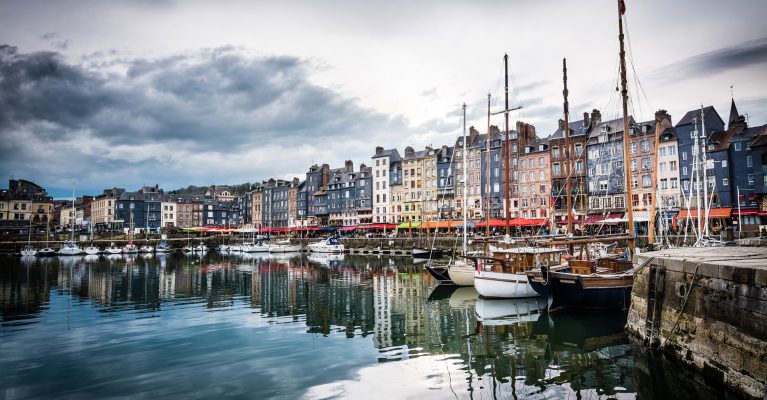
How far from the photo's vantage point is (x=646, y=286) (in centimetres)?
1433

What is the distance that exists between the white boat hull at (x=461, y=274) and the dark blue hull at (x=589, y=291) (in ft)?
30.5

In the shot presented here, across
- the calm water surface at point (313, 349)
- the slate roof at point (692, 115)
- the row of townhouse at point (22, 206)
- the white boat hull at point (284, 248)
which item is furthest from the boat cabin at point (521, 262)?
the row of townhouse at point (22, 206)

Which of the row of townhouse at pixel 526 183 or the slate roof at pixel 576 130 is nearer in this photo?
the row of townhouse at pixel 526 183

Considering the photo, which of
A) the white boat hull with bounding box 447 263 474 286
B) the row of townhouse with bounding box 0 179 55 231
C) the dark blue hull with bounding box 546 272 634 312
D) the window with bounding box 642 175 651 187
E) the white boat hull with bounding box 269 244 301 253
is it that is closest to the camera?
the dark blue hull with bounding box 546 272 634 312

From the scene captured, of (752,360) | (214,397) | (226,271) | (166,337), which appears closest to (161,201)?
(226,271)

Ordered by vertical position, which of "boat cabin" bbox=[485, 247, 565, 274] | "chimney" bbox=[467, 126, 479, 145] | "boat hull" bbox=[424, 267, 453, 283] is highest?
"chimney" bbox=[467, 126, 479, 145]

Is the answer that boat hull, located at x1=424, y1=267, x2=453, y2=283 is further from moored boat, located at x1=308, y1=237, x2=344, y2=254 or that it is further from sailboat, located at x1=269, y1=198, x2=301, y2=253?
sailboat, located at x1=269, y1=198, x2=301, y2=253

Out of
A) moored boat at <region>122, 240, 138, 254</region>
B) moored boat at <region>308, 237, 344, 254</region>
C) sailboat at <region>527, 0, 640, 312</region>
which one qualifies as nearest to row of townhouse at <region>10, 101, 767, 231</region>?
sailboat at <region>527, 0, 640, 312</region>

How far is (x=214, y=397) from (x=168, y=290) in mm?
23855

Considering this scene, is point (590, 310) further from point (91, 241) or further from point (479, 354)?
point (91, 241)

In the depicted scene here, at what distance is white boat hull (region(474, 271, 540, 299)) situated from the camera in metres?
23.7

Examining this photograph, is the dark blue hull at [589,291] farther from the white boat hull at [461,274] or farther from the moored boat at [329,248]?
the moored boat at [329,248]

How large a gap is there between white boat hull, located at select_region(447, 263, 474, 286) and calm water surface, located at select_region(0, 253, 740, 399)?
1.94m

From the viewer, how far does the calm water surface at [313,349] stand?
38.0 feet
